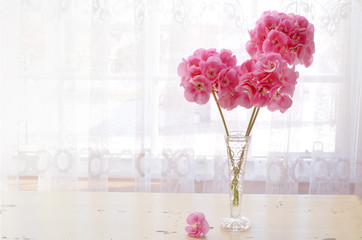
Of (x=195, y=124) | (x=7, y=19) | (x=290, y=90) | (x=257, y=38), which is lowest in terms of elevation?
(x=195, y=124)

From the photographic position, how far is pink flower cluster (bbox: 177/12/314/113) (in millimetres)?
1217

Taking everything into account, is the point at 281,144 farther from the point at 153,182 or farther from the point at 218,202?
the point at 218,202

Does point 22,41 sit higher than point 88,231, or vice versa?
point 22,41

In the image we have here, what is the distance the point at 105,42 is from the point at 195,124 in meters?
0.78

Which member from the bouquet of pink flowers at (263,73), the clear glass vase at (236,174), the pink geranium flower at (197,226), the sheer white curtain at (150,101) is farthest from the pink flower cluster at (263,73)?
the sheer white curtain at (150,101)

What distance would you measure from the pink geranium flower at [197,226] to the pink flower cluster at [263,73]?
0.34m

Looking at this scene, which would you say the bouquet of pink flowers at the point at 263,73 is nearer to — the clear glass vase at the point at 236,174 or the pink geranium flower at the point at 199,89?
the pink geranium flower at the point at 199,89

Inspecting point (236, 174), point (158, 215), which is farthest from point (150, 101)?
point (236, 174)

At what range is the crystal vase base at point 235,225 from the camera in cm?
137

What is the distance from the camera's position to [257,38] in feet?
4.21

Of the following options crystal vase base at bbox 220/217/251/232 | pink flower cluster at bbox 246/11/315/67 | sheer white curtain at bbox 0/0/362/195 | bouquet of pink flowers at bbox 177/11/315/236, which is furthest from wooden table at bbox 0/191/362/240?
sheer white curtain at bbox 0/0/362/195

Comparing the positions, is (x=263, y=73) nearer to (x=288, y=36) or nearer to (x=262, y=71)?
(x=262, y=71)

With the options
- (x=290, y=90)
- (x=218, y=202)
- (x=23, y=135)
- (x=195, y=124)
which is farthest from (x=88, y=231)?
(x=23, y=135)

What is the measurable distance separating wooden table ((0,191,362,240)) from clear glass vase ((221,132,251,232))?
37 mm
